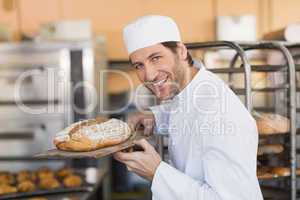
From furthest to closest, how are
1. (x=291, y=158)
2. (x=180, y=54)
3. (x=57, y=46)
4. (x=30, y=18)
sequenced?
1. (x=30, y=18)
2. (x=57, y=46)
3. (x=291, y=158)
4. (x=180, y=54)

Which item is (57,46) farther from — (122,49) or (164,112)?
(164,112)

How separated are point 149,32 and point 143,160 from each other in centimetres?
39

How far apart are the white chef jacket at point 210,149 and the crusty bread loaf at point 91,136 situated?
0.56ft

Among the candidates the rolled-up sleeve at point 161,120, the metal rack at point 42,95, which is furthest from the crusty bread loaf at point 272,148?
the metal rack at point 42,95

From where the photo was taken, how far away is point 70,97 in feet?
10.2

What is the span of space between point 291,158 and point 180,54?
733mm

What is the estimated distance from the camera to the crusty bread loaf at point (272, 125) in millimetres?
1704

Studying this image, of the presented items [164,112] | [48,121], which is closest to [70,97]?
[48,121]

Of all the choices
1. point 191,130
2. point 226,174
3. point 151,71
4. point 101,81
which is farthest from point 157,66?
point 101,81

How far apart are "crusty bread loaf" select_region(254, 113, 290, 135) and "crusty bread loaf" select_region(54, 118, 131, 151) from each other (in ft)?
1.93

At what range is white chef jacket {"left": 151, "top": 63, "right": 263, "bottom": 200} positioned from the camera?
3.86ft

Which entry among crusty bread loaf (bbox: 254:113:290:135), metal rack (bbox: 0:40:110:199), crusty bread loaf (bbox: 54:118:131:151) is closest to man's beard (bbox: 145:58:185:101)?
crusty bread loaf (bbox: 54:118:131:151)

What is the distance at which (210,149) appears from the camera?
120cm

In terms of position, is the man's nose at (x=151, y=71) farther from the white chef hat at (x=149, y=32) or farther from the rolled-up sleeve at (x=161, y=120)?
the rolled-up sleeve at (x=161, y=120)
